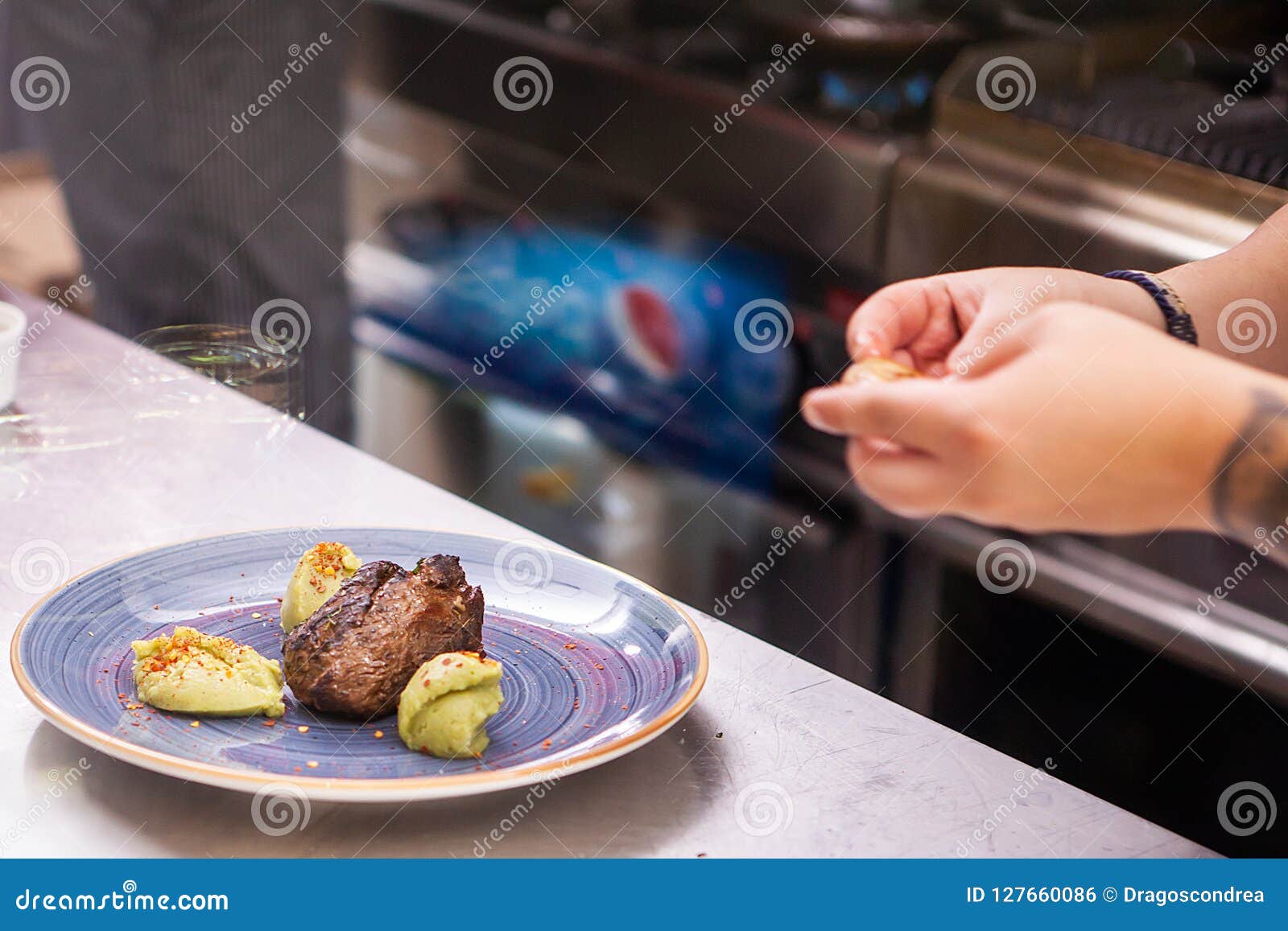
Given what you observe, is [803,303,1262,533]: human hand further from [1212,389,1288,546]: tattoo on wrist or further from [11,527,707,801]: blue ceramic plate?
[11,527,707,801]: blue ceramic plate

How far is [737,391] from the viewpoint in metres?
2.72

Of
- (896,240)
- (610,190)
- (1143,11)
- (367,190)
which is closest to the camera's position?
(896,240)

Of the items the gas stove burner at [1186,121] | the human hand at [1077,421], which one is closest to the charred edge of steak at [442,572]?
the human hand at [1077,421]

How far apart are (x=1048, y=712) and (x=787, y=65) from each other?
1366 mm

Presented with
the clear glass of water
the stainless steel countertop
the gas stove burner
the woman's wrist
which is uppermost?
the gas stove burner

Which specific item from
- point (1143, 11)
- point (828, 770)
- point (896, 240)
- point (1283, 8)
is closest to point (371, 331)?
point (896, 240)

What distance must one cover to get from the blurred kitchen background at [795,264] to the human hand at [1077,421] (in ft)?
3.86

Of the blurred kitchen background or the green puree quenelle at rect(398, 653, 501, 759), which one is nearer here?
the green puree quenelle at rect(398, 653, 501, 759)

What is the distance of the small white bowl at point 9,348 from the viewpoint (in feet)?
5.57

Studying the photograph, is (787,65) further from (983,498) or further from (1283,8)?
(983,498)

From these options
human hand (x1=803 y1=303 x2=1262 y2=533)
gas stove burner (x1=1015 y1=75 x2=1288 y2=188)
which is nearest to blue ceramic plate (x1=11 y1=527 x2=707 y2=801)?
human hand (x1=803 y1=303 x2=1262 y2=533)

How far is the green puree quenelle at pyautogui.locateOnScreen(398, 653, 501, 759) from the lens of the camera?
39.4 inches

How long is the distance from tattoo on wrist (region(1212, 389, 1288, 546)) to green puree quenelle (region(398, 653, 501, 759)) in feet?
1.87

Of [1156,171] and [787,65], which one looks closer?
[1156,171]
